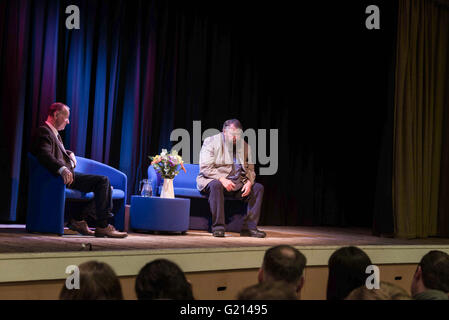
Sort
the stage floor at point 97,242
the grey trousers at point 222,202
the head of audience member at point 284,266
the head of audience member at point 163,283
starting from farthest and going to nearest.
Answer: the grey trousers at point 222,202 < the stage floor at point 97,242 < the head of audience member at point 284,266 < the head of audience member at point 163,283

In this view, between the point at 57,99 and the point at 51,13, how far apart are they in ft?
2.32

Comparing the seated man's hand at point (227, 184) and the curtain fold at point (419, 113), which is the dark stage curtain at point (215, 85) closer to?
the curtain fold at point (419, 113)

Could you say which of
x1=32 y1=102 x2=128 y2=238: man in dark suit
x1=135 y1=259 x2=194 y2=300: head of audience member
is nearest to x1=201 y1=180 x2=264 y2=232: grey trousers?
x1=32 y1=102 x2=128 y2=238: man in dark suit

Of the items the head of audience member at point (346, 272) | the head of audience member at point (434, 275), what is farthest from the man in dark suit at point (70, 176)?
the head of audience member at point (434, 275)

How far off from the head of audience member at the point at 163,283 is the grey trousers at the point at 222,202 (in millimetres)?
2984

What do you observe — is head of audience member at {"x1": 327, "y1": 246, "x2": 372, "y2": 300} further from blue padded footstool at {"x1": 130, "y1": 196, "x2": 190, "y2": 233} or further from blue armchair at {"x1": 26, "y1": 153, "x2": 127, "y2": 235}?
blue padded footstool at {"x1": 130, "y1": 196, "x2": 190, "y2": 233}

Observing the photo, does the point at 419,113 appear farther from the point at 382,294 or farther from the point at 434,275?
the point at 382,294

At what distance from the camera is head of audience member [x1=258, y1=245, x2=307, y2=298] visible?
2.01 meters

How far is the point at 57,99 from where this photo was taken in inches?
195

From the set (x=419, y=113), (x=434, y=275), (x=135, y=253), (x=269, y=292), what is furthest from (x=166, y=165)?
(x=269, y=292)

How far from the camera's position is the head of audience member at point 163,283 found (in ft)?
5.34

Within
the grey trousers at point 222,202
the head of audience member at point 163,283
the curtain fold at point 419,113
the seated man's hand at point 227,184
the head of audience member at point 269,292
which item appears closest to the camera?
the head of audience member at point 269,292
